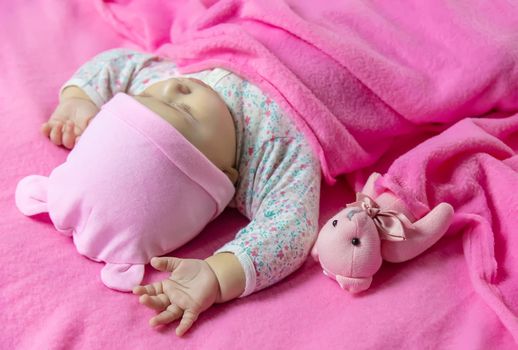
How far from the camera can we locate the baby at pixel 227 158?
90 centimetres

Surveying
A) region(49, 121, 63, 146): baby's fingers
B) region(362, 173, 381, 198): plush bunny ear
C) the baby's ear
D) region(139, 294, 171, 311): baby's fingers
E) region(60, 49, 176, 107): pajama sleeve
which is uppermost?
region(60, 49, 176, 107): pajama sleeve

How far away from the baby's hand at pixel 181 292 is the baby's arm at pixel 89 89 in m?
0.39

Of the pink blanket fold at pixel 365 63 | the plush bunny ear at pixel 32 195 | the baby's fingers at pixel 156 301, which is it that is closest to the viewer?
the baby's fingers at pixel 156 301

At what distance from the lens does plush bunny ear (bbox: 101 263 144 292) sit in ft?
3.03

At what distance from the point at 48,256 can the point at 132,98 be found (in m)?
0.29

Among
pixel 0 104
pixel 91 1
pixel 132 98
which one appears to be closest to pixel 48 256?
pixel 132 98

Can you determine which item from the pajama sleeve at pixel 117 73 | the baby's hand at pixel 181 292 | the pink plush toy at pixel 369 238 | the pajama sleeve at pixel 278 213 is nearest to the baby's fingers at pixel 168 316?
the baby's hand at pixel 181 292

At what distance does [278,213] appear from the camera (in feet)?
3.28

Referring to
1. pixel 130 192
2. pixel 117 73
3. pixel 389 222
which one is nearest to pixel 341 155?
pixel 389 222

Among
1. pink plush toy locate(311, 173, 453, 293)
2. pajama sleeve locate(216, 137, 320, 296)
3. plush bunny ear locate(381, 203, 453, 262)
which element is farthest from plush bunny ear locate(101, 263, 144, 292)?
plush bunny ear locate(381, 203, 453, 262)

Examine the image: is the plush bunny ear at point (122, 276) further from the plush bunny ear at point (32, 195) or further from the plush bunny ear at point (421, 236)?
the plush bunny ear at point (421, 236)

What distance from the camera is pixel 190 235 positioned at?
0.99 meters

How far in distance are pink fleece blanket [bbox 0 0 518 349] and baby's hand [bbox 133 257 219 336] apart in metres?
0.03

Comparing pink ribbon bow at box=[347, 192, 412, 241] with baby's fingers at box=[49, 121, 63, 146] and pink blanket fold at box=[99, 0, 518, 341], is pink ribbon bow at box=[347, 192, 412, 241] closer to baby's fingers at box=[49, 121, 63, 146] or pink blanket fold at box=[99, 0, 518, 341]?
pink blanket fold at box=[99, 0, 518, 341]
